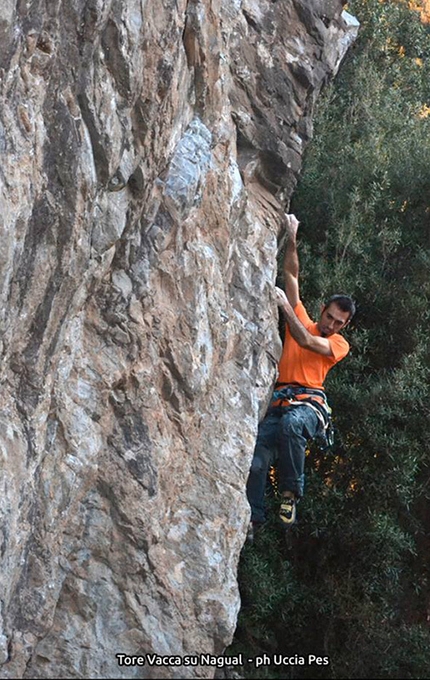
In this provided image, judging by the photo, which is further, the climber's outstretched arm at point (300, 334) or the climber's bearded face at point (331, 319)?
the climber's bearded face at point (331, 319)

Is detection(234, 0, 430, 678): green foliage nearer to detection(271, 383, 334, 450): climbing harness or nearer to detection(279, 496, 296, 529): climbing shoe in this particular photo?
detection(279, 496, 296, 529): climbing shoe

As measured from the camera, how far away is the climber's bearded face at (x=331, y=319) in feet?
33.1

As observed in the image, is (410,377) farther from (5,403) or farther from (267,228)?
(5,403)

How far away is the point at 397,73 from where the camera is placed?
16.5 m

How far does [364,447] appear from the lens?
11984 mm

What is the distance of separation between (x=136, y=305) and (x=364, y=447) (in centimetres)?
481

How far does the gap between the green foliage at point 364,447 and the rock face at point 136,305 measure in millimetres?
2464

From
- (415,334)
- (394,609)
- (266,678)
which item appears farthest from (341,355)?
(266,678)

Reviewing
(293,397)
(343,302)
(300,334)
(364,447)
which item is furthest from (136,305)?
(364,447)

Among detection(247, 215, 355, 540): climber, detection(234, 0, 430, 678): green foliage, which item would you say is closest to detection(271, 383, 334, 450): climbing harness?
detection(247, 215, 355, 540): climber

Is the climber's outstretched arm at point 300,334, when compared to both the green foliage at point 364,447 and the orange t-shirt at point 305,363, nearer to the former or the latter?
the orange t-shirt at point 305,363

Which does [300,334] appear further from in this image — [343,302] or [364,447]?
[364,447]

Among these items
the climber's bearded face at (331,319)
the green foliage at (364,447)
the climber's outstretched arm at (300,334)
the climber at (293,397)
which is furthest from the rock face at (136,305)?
the green foliage at (364,447)

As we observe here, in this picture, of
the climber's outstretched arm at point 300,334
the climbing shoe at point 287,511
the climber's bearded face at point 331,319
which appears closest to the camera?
the climbing shoe at point 287,511
